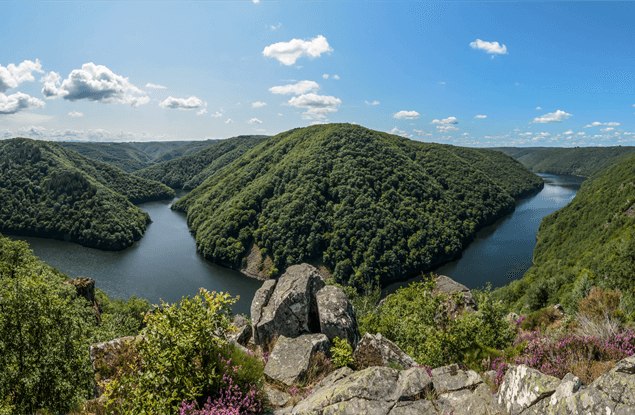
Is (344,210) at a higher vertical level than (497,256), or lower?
higher

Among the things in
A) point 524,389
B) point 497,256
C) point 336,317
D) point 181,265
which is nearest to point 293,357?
point 336,317

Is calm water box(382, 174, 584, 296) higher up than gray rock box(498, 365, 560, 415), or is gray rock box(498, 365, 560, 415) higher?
gray rock box(498, 365, 560, 415)

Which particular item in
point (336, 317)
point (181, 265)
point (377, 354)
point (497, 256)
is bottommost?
point (181, 265)

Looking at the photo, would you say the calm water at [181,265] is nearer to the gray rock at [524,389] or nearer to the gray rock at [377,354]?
the gray rock at [377,354]

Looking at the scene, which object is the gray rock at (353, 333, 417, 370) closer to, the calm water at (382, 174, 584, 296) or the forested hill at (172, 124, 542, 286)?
the calm water at (382, 174, 584, 296)

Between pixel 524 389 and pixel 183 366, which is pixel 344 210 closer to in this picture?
pixel 524 389

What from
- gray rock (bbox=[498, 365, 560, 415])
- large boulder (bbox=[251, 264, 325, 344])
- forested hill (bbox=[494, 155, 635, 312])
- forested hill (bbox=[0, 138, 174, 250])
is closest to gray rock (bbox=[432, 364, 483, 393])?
gray rock (bbox=[498, 365, 560, 415])

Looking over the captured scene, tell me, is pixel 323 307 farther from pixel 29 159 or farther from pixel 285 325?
pixel 29 159
